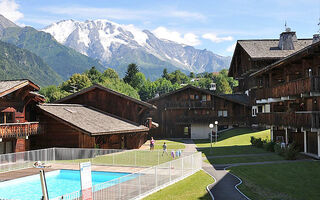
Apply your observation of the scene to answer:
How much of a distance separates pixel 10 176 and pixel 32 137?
41.5ft

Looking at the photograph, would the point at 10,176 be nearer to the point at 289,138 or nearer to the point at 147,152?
the point at 147,152

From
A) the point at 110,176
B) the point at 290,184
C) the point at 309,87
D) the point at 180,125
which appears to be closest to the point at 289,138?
the point at 309,87

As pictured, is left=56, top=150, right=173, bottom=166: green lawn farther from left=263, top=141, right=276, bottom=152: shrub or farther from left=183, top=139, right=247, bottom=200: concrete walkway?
left=263, top=141, right=276, bottom=152: shrub

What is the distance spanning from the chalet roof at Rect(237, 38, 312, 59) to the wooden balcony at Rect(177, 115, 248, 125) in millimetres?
13009

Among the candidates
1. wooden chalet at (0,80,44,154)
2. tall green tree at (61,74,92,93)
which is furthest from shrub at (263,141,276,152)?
tall green tree at (61,74,92,93)

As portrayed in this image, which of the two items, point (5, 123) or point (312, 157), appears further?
point (5, 123)

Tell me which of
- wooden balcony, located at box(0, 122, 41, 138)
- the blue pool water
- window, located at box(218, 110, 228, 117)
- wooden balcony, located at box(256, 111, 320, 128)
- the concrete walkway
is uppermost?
window, located at box(218, 110, 228, 117)

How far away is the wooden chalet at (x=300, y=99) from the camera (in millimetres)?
27219

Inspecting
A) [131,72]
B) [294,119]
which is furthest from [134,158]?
[131,72]

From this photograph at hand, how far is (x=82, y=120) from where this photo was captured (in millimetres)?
35875

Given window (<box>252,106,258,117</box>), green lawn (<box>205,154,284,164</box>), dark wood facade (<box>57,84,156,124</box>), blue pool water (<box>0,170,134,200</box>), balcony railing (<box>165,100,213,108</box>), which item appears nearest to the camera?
blue pool water (<box>0,170,134,200</box>)

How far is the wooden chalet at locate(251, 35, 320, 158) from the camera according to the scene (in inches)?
1072

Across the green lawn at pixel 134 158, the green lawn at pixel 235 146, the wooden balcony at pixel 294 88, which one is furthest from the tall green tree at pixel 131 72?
the green lawn at pixel 134 158

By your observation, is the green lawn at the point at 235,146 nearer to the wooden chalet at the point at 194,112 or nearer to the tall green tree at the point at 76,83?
the wooden chalet at the point at 194,112
